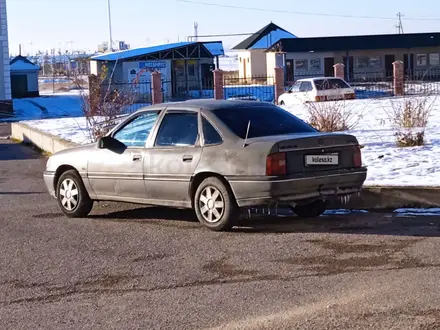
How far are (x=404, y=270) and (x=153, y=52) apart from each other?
168 feet

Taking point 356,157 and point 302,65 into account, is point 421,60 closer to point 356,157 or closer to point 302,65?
point 302,65

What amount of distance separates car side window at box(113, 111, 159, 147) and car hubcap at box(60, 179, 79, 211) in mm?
852

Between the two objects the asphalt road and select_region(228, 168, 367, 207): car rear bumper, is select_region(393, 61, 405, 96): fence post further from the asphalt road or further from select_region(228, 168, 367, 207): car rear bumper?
the asphalt road

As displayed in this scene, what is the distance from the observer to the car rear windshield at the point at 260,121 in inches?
369

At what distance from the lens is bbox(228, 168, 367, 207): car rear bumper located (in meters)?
8.68

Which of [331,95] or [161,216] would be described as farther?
[331,95]

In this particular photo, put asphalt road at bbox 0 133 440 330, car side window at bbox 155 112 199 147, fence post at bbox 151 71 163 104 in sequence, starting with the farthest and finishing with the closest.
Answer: fence post at bbox 151 71 163 104, car side window at bbox 155 112 199 147, asphalt road at bbox 0 133 440 330

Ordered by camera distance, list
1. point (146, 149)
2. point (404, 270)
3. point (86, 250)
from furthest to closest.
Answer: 1. point (146, 149)
2. point (86, 250)
3. point (404, 270)

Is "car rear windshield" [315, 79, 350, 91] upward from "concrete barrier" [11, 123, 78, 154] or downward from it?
upward

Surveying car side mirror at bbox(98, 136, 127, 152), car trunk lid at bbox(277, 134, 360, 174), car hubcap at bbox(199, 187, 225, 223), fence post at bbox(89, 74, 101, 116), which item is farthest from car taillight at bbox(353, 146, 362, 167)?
fence post at bbox(89, 74, 101, 116)

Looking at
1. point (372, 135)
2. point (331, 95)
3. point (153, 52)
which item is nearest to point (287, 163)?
point (372, 135)

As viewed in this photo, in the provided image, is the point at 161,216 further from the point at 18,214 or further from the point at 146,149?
the point at 18,214

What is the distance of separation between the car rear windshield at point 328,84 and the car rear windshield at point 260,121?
24630 mm

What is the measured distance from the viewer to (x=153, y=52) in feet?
188
